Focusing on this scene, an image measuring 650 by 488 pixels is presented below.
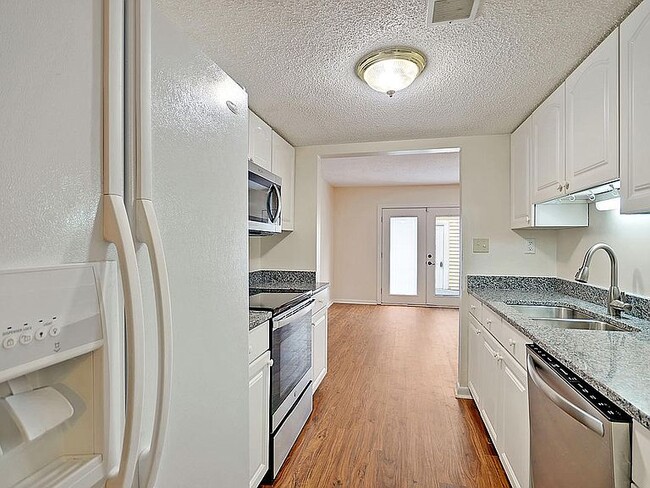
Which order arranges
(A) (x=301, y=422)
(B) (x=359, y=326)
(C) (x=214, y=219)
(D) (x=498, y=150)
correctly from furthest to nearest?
1. (B) (x=359, y=326)
2. (D) (x=498, y=150)
3. (A) (x=301, y=422)
4. (C) (x=214, y=219)

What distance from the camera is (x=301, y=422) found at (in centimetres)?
251

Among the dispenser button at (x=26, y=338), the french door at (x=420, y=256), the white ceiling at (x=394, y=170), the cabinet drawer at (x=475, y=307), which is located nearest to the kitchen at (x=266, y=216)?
the dispenser button at (x=26, y=338)

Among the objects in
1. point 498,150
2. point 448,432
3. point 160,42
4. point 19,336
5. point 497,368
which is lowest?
point 448,432

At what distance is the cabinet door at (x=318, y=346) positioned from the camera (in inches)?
116

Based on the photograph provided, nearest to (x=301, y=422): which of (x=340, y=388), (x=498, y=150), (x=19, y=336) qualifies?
(x=340, y=388)

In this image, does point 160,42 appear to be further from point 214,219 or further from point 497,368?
point 497,368

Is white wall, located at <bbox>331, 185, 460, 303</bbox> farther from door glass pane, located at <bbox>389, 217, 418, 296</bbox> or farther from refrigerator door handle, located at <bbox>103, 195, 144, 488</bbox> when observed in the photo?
refrigerator door handle, located at <bbox>103, 195, 144, 488</bbox>

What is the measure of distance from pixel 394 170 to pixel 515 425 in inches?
172

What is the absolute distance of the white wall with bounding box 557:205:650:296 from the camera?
6.35ft

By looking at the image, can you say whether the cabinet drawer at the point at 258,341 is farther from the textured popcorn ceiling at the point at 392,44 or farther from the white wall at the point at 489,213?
the white wall at the point at 489,213

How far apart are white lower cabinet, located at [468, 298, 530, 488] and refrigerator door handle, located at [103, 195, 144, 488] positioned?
1577 millimetres

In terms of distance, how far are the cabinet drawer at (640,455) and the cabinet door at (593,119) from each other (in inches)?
41.3

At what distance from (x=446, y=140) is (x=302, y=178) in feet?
4.16

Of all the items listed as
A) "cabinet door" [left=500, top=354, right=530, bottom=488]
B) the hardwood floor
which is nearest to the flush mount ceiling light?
"cabinet door" [left=500, top=354, right=530, bottom=488]
